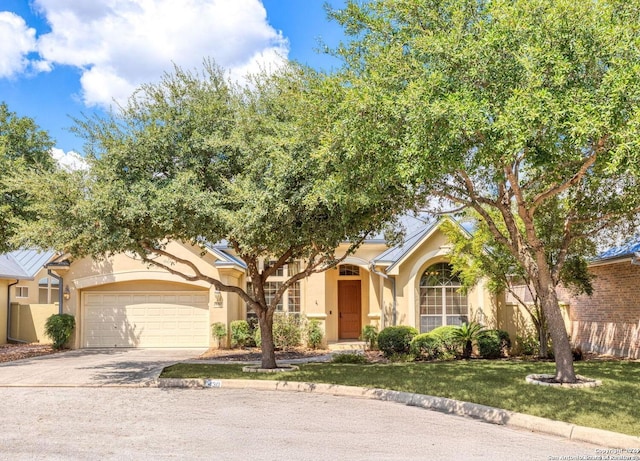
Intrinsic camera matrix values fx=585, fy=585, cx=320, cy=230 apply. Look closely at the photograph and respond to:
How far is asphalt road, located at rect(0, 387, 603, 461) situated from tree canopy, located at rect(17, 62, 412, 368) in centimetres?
340

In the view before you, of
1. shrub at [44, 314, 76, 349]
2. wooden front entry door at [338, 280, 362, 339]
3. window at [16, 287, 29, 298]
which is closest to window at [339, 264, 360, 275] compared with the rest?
wooden front entry door at [338, 280, 362, 339]

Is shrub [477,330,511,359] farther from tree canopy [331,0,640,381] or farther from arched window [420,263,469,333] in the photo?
tree canopy [331,0,640,381]

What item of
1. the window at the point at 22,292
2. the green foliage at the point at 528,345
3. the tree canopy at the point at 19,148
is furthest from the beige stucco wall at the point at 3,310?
the green foliage at the point at 528,345

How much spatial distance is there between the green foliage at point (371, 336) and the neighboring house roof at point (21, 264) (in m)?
13.7

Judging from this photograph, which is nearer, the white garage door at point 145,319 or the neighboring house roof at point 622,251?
the neighboring house roof at point 622,251

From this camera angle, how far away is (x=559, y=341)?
1144 centimetres

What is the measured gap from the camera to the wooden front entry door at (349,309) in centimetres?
2384

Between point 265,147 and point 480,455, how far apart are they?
304 inches

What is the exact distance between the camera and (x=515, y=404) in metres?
9.41

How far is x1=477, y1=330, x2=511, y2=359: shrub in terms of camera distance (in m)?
18.0

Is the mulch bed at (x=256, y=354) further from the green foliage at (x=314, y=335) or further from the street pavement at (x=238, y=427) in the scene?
the street pavement at (x=238, y=427)

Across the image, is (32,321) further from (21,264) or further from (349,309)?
(349,309)

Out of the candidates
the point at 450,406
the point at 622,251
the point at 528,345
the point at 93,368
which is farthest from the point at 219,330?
the point at 622,251

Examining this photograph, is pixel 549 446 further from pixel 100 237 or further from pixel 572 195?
pixel 100 237
